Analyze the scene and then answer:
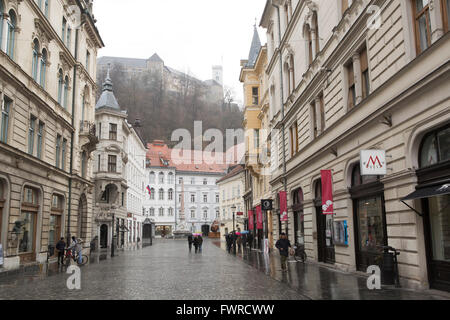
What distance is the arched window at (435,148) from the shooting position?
10164mm

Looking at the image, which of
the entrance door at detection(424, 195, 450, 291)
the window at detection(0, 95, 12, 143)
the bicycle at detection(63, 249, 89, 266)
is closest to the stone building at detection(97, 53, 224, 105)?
the bicycle at detection(63, 249, 89, 266)

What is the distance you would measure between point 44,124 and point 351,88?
1662 centimetres

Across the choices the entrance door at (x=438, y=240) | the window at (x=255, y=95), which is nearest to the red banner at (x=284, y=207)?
the entrance door at (x=438, y=240)

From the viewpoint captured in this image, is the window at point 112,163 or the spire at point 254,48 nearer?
the spire at point 254,48

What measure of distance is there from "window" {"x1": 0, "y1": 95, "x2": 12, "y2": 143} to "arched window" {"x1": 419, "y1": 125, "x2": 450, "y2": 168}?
1665 cm

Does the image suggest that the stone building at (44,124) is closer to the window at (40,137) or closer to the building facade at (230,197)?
the window at (40,137)

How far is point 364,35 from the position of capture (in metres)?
14.2

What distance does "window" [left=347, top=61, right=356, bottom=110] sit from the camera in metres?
15.8

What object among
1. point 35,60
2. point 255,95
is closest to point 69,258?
point 35,60

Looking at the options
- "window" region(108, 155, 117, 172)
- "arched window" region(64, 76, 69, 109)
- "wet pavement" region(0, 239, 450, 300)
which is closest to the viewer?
"wet pavement" region(0, 239, 450, 300)

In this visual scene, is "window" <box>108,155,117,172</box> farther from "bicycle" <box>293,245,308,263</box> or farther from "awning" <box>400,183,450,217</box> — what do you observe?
"awning" <box>400,183,450,217</box>

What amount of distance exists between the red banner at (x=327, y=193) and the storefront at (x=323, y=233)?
5.27 ft
